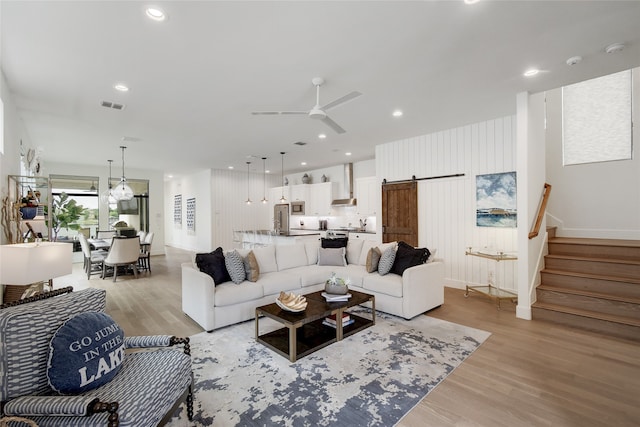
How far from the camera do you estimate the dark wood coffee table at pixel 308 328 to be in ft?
9.16

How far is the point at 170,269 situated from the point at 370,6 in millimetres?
7351

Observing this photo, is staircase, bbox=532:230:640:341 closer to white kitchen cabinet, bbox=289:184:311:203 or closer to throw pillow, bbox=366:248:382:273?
throw pillow, bbox=366:248:382:273

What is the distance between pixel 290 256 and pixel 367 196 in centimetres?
340

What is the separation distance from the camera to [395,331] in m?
3.43

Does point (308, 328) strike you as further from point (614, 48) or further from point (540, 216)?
point (614, 48)

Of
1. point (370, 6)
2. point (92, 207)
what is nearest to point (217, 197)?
point (92, 207)

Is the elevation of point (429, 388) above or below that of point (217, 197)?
below

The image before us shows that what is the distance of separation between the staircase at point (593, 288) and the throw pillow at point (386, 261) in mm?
1933

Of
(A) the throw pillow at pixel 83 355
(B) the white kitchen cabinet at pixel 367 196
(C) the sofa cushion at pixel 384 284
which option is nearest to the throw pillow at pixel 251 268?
(C) the sofa cushion at pixel 384 284

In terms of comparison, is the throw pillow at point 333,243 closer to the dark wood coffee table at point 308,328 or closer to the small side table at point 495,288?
the dark wood coffee table at point 308,328

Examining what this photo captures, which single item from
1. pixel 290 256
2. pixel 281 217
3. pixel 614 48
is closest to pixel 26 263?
pixel 290 256

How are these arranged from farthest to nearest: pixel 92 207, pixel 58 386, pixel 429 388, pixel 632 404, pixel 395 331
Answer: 1. pixel 92 207
2. pixel 395 331
3. pixel 429 388
4. pixel 632 404
5. pixel 58 386

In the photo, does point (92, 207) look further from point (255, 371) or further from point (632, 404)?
point (632, 404)

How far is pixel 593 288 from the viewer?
3.80 meters
